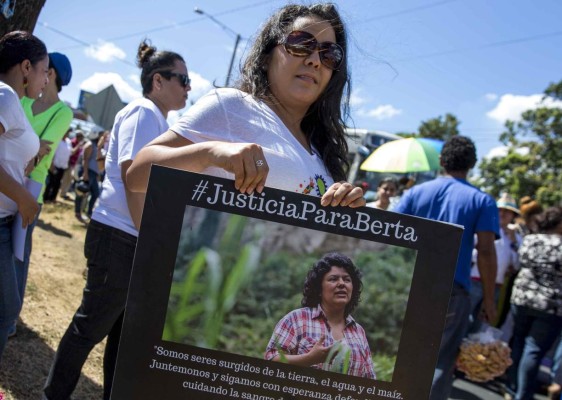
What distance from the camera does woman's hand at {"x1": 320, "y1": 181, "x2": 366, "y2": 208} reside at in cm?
128

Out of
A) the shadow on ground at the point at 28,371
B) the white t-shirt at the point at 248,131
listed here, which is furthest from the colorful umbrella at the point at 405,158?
the white t-shirt at the point at 248,131

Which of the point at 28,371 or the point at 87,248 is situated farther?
the point at 28,371

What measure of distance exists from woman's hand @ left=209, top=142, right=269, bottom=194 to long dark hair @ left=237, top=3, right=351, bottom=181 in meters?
0.36

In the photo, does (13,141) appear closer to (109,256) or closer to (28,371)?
(109,256)

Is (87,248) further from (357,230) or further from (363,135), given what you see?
(363,135)

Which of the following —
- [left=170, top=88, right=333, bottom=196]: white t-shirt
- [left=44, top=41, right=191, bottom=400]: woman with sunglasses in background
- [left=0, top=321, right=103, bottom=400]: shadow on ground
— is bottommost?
[left=0, top=321, right=103, bottom=400]: shadow on ground

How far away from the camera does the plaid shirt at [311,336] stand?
1.26 m

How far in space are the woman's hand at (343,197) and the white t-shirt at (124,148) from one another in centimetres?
150

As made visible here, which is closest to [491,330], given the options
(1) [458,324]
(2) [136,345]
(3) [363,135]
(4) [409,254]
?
(1) [458,324]

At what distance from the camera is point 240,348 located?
4.11 ft

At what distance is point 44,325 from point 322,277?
3.48 metres

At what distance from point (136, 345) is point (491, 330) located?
10.9 feet

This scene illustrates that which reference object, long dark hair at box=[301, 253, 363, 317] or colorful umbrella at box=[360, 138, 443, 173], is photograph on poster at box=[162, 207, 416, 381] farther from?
colorful umbrella at box=[360, 138, 443, 173]

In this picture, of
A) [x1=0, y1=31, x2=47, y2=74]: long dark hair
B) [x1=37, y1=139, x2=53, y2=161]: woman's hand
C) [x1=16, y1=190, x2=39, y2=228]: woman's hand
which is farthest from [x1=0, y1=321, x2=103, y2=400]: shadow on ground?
[x1=0, y1=31, x2=47, y2=74]: long dark hair
